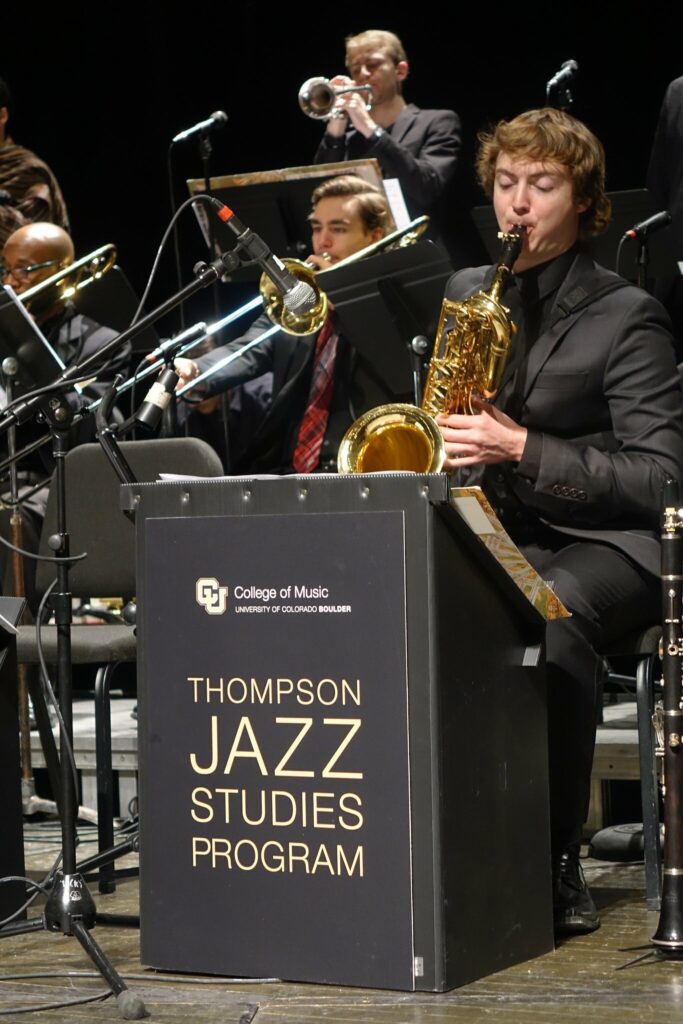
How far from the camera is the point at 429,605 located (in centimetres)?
209

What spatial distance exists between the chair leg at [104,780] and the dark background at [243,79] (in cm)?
293

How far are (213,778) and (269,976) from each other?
0.31m

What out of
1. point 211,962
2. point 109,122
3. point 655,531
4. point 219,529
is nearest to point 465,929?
point 211,962

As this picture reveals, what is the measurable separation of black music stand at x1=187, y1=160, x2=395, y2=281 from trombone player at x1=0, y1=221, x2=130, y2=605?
0.47m

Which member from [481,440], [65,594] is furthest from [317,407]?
[65,594]

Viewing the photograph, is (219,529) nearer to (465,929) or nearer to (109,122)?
(465,929)

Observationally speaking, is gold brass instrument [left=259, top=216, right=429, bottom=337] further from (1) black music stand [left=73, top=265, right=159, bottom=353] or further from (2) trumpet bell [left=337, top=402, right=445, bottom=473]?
(2) trumpet bell [left=337, top=402, right=445, bottom=473]

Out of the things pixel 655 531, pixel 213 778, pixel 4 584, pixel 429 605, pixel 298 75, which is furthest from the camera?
pixel 298 75

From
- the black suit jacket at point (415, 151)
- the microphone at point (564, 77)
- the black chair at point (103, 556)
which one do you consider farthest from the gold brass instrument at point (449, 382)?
the black suit jacket at point (415, 151)

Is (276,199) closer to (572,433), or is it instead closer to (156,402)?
(572,433)

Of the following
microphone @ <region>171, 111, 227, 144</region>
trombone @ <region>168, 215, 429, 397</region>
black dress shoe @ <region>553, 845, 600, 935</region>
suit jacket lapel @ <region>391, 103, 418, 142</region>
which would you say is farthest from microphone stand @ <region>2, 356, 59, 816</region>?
suit jacket lapel @ <region>391, 103, 418, 142</region>

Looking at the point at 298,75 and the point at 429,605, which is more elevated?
the point at 298,75

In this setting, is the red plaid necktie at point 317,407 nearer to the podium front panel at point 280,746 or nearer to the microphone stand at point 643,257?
the microphone stand at point 643,257

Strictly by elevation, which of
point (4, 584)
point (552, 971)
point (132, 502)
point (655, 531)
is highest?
point (132, 502)
